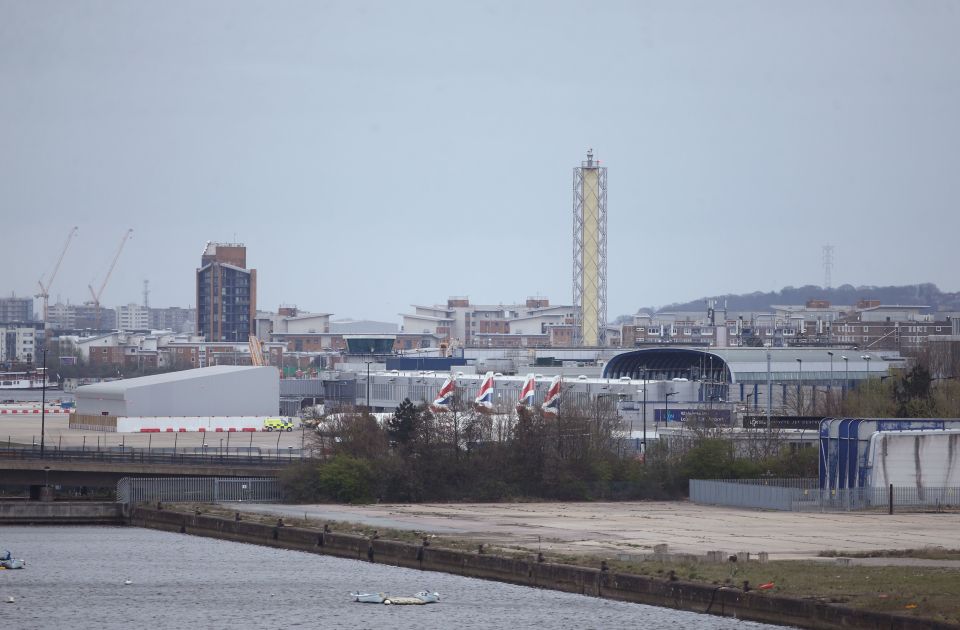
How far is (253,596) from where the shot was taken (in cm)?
5594

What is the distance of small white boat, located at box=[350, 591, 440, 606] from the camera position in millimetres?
54000

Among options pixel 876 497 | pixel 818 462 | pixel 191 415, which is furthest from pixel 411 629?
pixel 191 415

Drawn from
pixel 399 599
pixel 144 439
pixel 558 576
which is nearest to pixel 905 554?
pixel 558 576

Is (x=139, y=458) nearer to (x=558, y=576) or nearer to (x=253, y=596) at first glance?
(x=253, y=596)

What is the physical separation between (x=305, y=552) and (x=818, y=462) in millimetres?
33691

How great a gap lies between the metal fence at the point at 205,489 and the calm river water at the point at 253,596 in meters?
16.0

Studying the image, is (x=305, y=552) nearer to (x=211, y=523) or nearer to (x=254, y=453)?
(x=211, y=523)

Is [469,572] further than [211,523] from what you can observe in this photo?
No

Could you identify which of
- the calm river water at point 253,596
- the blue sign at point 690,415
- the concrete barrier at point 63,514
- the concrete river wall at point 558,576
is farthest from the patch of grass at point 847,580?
the blue sign at point 690,415

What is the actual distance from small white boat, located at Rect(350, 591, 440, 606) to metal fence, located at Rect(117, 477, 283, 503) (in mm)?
32787

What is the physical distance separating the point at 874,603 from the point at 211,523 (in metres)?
38.4

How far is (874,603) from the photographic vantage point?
147 feet

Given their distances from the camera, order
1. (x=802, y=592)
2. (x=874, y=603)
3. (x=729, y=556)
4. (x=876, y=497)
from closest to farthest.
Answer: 1. (x=874, y=603)
2. (x=802, y=592)
3. (x=729, y=556)
4. (x=876, y=497)

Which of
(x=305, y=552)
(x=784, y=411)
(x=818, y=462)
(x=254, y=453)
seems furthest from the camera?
(x=784, y=411)
